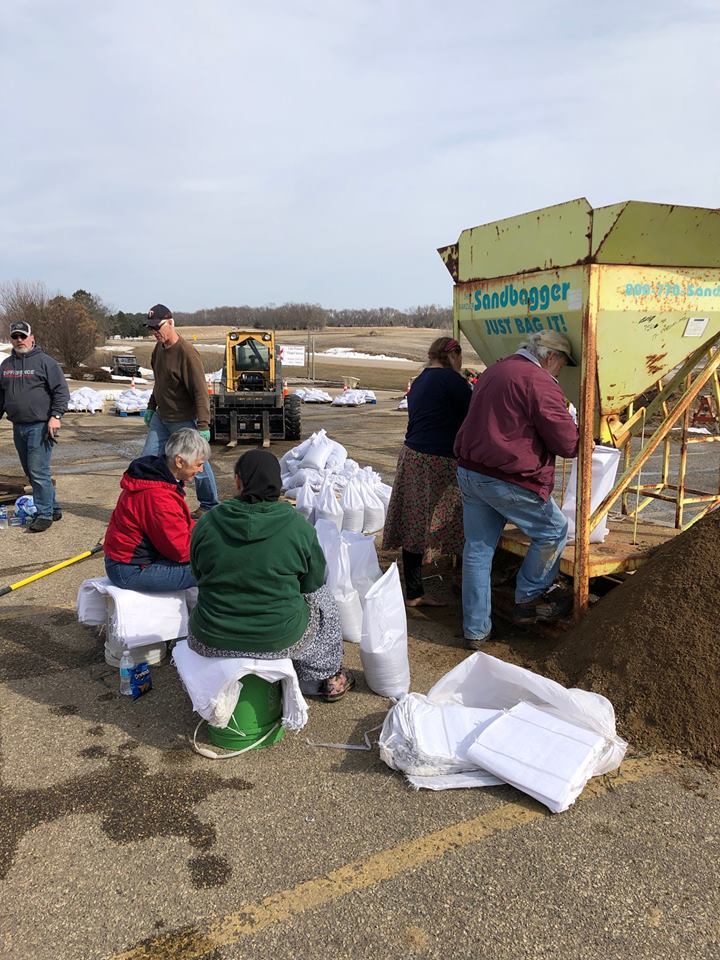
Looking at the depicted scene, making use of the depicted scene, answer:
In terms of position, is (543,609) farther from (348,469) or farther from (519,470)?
(348,469)

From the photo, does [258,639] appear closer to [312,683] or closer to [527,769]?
[312,683]

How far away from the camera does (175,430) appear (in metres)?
5.98

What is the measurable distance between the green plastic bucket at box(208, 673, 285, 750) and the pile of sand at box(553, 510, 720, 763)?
1433 mm

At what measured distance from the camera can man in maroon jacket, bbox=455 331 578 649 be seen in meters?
3.69

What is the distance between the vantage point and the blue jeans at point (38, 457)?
6176 millimetres

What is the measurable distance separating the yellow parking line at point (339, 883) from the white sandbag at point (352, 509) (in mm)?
3704

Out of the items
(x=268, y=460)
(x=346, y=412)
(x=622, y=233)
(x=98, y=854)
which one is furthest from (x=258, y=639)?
(x=346, y=412)

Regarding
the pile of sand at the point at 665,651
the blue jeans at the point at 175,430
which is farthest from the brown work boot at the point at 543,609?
the blue jeans at the point at 175,430

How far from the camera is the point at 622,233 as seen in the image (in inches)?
141

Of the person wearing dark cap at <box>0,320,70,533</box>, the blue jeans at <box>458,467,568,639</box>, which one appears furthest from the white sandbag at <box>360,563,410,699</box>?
the person wearing dark cap at <box>0,320,70,533</box>

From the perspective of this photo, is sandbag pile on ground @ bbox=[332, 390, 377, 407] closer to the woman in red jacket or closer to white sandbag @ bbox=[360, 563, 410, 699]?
the woman in red jacket

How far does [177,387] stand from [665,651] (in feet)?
13.5

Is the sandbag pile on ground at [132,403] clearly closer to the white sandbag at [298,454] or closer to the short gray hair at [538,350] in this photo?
the white sandbag at [298,454]

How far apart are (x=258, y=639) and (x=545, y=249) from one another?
2580 millimetres
